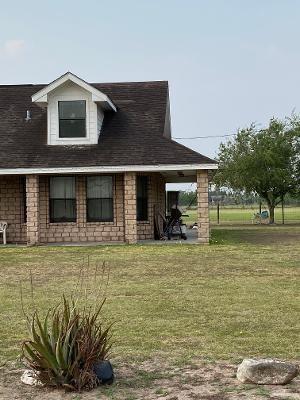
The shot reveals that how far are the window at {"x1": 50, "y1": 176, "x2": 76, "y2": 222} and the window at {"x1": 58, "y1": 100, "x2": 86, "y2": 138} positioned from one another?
1.60m

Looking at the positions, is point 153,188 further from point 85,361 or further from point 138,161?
point 85,361

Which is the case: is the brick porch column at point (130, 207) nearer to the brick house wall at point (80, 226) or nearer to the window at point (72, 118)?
the brick house wall at point (80, 226)

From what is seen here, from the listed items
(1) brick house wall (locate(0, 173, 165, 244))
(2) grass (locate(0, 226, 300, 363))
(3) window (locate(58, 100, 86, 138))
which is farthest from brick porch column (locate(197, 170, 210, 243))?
(3) window (locate(58, 100, 86, 138))

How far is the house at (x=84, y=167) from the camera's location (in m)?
20.5

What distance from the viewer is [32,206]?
2086 centimetres

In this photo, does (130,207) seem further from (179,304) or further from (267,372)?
(267,372)

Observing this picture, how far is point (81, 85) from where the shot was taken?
70.4 feet

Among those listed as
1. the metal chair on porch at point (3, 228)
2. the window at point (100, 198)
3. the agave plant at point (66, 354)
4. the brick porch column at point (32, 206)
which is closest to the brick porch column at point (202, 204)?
the window at point (100, 198)

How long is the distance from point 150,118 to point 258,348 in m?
17.3

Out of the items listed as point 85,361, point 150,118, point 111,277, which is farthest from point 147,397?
point 150,118

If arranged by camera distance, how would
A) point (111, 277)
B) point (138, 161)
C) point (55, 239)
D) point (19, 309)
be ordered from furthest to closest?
point (55, 239)
point (138, 161)
point (111, 277)
point (19, 309)

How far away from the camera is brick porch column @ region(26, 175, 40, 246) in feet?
68.4

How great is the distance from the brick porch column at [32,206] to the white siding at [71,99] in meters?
1.77

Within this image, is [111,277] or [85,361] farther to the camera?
[111,277]
